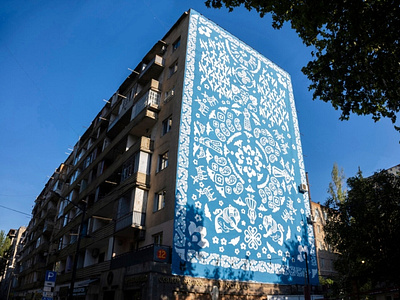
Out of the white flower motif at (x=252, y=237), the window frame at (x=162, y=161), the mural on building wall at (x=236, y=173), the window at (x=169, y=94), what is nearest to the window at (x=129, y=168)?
the window frame at (x=162, y=161)

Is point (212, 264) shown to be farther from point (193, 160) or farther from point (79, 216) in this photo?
point (79, 216)

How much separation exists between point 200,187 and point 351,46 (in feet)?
38.8

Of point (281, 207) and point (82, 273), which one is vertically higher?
point (281, 207)

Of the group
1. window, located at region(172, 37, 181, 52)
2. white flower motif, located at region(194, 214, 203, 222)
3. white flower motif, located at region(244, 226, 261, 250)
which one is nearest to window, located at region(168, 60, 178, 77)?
window, located at region(172, 37, 181, 52)

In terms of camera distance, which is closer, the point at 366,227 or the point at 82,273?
the point at 366,227

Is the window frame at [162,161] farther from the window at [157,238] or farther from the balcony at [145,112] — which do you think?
the window at [157,238]

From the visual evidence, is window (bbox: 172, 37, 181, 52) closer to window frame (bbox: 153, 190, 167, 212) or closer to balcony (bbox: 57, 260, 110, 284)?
window frame (bbox: 153, 190, 167, 212)

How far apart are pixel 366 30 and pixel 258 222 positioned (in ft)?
46.3

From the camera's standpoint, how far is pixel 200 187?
70.6ft

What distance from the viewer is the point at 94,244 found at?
28391 mm

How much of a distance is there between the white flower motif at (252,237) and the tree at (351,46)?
10.0 metres

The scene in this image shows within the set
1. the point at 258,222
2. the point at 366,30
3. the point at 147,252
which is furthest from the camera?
the point at 258,222

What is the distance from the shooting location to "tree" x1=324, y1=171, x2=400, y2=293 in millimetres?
21797

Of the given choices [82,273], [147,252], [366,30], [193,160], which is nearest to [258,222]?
[193,160]
